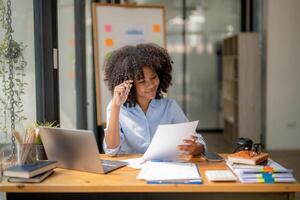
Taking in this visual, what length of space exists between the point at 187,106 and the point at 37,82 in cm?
521

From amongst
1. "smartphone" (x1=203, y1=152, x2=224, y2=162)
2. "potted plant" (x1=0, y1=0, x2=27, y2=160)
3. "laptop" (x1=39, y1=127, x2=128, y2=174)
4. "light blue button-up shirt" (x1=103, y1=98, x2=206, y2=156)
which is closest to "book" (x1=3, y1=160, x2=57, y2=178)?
"laptop" (x1=39, y1=127, x2=128, y2=174)

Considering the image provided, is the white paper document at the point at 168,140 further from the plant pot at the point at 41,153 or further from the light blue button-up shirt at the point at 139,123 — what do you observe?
the plant pot at the point at 41,153

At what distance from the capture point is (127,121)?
216cm

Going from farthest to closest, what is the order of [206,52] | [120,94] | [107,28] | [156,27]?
[206,52]
[156,27]
[107,28]
[120,94]

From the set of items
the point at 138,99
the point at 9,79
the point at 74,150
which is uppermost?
the point at 9,79

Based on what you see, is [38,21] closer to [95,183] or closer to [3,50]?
[3,50]

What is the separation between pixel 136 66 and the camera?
6.99 feet

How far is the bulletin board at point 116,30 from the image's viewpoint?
12.4ft

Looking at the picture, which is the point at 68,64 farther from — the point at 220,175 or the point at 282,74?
the point at 282,74

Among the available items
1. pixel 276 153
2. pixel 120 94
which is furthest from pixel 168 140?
pixel 276 153

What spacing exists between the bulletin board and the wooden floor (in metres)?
2.01

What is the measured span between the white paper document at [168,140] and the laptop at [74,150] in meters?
0.15

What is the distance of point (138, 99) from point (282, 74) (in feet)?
12.5

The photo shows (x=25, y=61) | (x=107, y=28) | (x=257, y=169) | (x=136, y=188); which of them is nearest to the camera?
(x=136, y=188)
